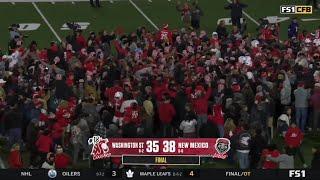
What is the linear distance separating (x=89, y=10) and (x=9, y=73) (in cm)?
1471

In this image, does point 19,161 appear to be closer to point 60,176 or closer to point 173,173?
point 60,176

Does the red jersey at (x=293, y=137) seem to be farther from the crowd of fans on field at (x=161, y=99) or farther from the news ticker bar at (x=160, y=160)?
the news ticker bar at (x=160, y=160)

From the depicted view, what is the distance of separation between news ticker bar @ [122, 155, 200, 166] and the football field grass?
15.5 metres

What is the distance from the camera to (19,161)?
2180 centimetres

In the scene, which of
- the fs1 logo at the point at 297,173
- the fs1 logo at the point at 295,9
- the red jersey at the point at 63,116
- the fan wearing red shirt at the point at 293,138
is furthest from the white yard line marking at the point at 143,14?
the fs1 logo at the point at 297,173

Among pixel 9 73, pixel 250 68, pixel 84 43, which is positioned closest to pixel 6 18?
pixel 84 43

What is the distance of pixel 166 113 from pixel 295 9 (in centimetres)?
1687

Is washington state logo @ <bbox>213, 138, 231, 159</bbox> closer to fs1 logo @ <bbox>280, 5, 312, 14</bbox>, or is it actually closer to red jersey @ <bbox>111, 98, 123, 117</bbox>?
red jersey @ <bbox>111, 98, 123, 117</bbox>

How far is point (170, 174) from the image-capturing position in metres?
21.2

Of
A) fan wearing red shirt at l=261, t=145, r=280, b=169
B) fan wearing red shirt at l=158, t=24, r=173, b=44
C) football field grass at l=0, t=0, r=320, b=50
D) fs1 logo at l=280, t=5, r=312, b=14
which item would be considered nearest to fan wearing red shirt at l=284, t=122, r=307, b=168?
fan wearing red shirt at l=261, t=145, r=280, b=169

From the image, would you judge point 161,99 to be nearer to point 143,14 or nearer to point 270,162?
point 270,162

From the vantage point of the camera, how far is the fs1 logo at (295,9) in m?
38.8

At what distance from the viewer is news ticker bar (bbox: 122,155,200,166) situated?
21.1 metres

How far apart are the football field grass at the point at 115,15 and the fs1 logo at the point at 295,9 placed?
308mm
